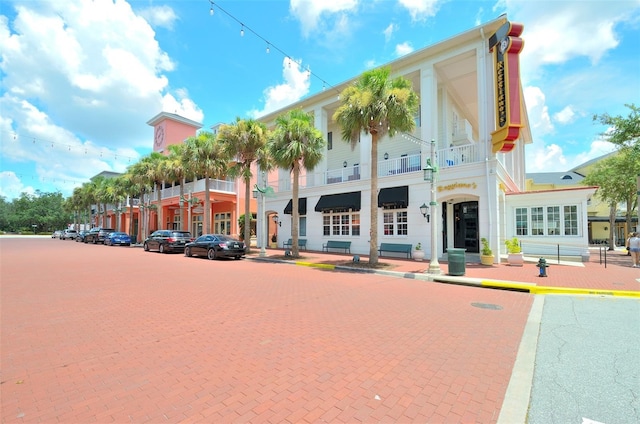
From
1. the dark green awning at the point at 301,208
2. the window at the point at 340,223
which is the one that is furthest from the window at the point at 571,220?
the dark green awning at the point at 301,208

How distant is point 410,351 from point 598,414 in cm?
219

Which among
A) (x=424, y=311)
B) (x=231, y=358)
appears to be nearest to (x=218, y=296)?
(x=231, y=358)

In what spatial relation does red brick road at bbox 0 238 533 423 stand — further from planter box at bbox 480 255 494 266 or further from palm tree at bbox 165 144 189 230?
palm tree at bbox 165 144 189 230

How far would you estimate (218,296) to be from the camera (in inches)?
339

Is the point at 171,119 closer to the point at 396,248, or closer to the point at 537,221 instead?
the point at 396,248

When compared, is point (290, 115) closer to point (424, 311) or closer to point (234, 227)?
point (424, 311)

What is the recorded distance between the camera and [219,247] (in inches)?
736

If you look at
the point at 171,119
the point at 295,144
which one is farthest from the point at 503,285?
the point at 171,119

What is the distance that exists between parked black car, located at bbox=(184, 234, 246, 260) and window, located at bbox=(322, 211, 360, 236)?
6.71 m

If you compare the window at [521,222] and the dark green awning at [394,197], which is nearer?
the dark green awning at [394,197]

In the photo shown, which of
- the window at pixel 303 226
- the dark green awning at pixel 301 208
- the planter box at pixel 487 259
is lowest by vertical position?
the planter box at pixel 487 259

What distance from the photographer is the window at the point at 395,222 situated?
63.9 ft

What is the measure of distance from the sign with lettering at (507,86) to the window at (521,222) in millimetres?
5394

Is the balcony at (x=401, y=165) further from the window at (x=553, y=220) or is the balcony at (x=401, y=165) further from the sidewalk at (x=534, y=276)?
the window at (x=553, y=220)
